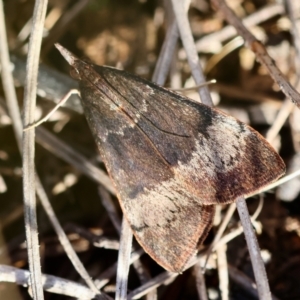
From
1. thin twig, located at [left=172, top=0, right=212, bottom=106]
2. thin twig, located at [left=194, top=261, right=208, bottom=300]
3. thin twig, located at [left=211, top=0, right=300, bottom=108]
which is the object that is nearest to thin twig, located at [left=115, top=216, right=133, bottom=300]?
thin twig, located at [left=194, top=261, right=208, bottom=300]

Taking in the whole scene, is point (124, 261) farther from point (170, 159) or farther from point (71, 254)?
point (170, 159)

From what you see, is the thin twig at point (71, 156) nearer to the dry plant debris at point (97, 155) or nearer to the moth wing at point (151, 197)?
the dry plant debris at point (97, 155)

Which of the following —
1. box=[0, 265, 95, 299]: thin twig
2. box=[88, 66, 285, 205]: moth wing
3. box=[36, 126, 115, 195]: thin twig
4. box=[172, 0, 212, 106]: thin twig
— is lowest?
box=[0, 265, 95, 299]: thin twig

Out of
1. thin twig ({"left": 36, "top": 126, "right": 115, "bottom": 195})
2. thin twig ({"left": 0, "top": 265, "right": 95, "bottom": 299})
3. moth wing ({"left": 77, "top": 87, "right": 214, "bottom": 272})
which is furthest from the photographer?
thin twig ({"left": 36, "top": 126, "right": 115, "bottom": 195})

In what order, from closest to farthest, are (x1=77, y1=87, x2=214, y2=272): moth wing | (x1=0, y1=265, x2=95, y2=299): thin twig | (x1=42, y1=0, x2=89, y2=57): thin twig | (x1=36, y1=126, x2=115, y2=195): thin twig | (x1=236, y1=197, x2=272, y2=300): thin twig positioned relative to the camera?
(x1=236, y1=197, x2=272, y2=300): thin twig, (x1=77, y1=87, x2=214, y2=272): moth wing, (x1=0, y1=265, x2=95, y2=299): thin twig, (x1=36, y1=126, x2=115, y2=195): thin twig, (x1=42, y1=0, x2=89, y2=57): thin twig

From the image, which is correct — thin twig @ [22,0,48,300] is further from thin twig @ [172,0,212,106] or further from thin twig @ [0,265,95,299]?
thin twig @ [172,0,212,106]

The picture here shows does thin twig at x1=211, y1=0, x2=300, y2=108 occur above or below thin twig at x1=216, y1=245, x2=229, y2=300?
above

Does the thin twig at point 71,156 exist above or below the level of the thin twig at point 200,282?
above

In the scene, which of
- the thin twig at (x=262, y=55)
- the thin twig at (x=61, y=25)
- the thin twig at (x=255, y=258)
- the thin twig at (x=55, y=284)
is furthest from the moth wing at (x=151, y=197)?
the thin twig at (x=61, y=25)
